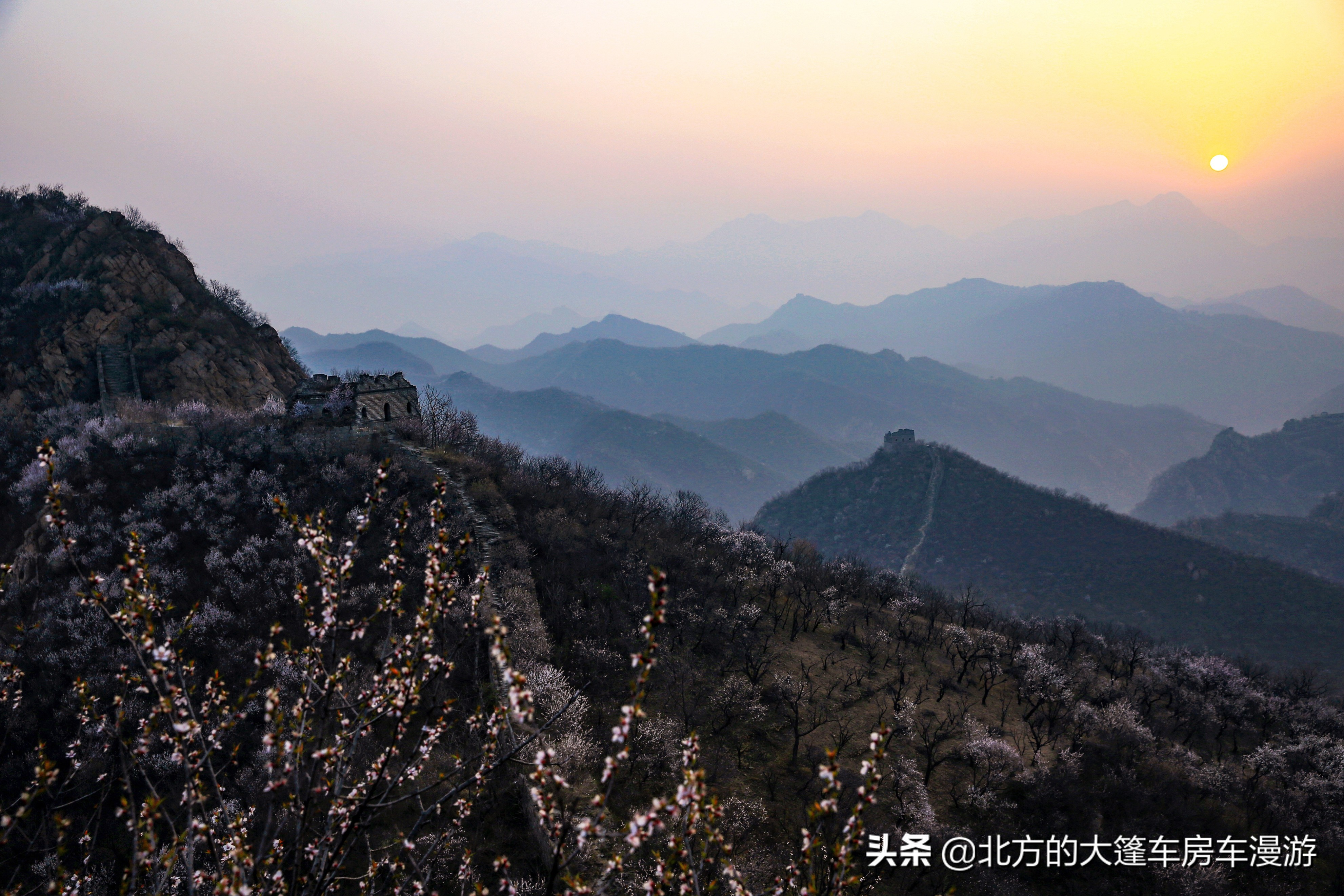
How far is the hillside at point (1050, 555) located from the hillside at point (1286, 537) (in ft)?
105

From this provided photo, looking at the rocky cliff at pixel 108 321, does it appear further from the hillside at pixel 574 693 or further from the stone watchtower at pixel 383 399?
the stone watchtower at pixel 383 399

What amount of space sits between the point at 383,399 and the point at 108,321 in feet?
86.4

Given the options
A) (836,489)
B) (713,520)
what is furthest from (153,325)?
(836,489)

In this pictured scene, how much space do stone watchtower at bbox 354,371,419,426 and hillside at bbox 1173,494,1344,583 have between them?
150 m

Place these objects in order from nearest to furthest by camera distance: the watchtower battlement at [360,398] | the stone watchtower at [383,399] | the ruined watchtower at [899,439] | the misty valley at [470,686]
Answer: the misty valley at [470,686] < the watchtower battlement at [360,398] < the stone watchtower at [383,399] < the ruined watchtower at [899,439]

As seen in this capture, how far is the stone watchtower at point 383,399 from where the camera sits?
43781mm

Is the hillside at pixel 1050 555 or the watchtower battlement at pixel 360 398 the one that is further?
the hillside at pixel 1050 555

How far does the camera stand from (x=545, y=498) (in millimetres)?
41688

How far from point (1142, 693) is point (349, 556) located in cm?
4527

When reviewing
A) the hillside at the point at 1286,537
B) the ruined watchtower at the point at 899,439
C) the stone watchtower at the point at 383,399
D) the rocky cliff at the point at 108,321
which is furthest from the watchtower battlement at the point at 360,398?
the hillside at the point at 1286,537

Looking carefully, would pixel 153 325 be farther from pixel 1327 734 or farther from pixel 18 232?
pixel 1327 734

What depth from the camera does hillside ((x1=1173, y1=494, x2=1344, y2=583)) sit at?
12712cm

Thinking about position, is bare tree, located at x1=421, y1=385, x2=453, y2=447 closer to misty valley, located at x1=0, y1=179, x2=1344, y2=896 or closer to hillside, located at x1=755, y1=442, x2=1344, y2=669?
misty valley, located at x1=0, y1=179, x2=1344, y2=896

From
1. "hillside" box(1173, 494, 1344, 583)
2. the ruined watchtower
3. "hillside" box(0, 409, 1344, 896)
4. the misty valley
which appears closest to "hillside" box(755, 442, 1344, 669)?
the ruined watchtower
